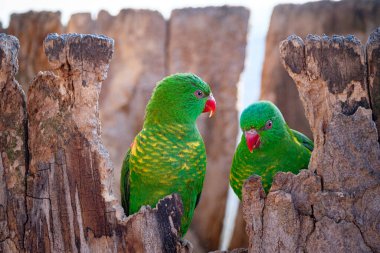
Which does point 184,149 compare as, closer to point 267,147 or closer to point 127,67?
point 267,147

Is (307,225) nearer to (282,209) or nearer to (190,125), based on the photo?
(282,209)

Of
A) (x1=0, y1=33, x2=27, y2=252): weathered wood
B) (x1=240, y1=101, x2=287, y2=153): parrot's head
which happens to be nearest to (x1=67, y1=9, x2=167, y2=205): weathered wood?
(x1=240, y1=101, x2=287, y2=153): parrot's head

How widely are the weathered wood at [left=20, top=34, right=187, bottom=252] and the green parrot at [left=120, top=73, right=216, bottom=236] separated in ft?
1.61

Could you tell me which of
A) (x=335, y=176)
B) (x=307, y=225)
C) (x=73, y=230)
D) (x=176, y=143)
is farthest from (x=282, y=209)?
(x=73, y=230)

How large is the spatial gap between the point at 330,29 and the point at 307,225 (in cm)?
338

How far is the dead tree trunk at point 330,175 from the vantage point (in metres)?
2.59

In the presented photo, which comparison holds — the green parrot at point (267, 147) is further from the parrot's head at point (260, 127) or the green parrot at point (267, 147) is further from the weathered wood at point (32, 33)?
the weathered wood at point (32, 33)

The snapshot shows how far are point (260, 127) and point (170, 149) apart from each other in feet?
2.07

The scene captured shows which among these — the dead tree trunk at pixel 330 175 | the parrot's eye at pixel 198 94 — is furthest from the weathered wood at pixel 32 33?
the dead tree trunk at pixel 330 175

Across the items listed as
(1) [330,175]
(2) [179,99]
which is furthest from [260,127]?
(1) [330,175]

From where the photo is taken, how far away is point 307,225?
8.63 feet

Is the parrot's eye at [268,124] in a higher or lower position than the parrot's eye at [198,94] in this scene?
lower

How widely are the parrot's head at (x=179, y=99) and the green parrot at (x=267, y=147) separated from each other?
329mm

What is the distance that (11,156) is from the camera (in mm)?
2764
